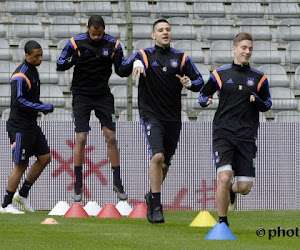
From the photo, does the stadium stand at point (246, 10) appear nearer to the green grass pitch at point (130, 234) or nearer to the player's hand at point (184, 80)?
the green grass pitch at point (130, 234)

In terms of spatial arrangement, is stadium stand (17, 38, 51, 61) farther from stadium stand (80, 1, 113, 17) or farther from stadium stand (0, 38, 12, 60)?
stadium stand (80, 1, 113, 17)

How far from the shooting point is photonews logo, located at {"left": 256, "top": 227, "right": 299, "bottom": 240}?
7968 millimetres

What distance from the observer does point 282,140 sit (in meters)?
12.9

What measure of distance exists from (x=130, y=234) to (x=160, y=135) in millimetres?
1605

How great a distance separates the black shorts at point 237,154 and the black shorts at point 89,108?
2581 mm

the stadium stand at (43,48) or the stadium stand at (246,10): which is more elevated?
the stadium stand at (246,10)

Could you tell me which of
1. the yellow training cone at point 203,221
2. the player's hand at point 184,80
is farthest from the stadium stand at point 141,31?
the yellow training cone at point 203,221

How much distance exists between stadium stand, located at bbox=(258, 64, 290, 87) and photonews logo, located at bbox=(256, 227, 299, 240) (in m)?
5.29

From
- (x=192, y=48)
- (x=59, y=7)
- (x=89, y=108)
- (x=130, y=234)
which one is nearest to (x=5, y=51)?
(x=59, y=7)

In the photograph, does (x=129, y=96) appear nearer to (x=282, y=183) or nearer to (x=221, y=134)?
(x=282, y=183)

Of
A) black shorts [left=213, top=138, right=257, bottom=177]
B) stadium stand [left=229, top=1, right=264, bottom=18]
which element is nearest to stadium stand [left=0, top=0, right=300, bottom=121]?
stadium stand [left=229, top=1, right=264, bottom=18]

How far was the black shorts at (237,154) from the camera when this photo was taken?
816 cm

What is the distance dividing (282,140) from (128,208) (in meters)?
3.26

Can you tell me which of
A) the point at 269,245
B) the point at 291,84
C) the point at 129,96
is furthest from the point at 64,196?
the point at 269,245
